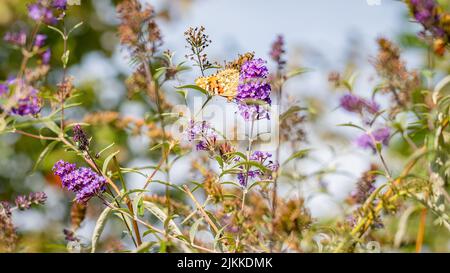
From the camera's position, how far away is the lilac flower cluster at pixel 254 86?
88 centimetres

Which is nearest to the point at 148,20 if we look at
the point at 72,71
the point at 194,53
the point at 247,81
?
the point at 194,53

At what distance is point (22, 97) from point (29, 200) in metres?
0.17

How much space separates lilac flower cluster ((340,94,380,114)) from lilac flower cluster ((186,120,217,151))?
0.30m

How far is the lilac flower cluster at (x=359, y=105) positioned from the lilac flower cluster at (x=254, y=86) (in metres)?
0.27

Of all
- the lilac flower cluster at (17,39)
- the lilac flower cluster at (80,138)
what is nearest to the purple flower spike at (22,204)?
the lilac flower cluster at (80,138)

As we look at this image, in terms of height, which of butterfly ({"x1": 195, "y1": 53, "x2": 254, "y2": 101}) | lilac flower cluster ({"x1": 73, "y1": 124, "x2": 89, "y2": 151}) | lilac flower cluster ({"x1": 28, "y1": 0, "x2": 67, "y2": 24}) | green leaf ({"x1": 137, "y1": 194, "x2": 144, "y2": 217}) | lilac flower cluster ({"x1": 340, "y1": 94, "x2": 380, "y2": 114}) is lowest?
green leaf ({"x1": 137, "y1": 194, "x2": 144, "y2": 217})

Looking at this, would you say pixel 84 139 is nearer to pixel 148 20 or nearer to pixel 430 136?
pixel 148 20

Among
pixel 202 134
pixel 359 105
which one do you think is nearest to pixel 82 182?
pixel 202 134

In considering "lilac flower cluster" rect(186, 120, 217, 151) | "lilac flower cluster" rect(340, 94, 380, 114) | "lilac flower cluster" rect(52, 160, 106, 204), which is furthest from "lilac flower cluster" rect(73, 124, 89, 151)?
"lilac flower cluster" rect(340, 94, 380, 114)

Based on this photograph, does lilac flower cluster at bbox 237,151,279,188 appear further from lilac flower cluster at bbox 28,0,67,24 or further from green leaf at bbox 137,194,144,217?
lilac flower cluster at bbox 28,0,67,24

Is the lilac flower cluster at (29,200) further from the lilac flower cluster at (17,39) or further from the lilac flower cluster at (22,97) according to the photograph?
the lilac flower cluster at (17,39)

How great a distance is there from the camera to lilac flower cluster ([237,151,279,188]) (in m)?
0.91
